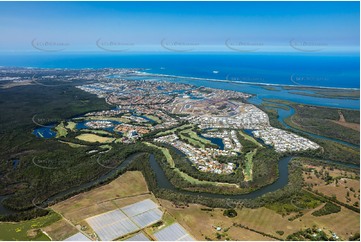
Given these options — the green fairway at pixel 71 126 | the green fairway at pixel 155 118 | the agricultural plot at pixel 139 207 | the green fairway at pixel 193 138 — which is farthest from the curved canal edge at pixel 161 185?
the green fairway at pixel 155 118

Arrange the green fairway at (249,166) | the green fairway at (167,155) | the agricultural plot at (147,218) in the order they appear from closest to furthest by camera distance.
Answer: the agricultural plot at (147,218), the green fairway at (249,166), the green fairway at (167,155)

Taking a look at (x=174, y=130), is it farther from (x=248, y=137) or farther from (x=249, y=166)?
(x=249, y=166)

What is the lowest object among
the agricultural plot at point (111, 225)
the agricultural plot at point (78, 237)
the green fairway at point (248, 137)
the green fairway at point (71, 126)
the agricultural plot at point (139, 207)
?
the agricultural plot at point (78, 237)

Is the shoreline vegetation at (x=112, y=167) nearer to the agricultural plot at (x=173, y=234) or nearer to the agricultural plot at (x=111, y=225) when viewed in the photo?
the agricultural plot at (x=173, y=234)

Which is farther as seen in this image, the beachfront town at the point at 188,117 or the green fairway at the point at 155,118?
the green fairway at the point at 155,118

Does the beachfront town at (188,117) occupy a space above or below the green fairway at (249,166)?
above

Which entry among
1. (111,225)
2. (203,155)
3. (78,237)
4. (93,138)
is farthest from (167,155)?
(78,237)

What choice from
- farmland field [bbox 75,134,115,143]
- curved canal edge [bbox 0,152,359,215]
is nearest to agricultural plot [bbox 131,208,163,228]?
curved canal edge [bbox 0,152,359,215]
